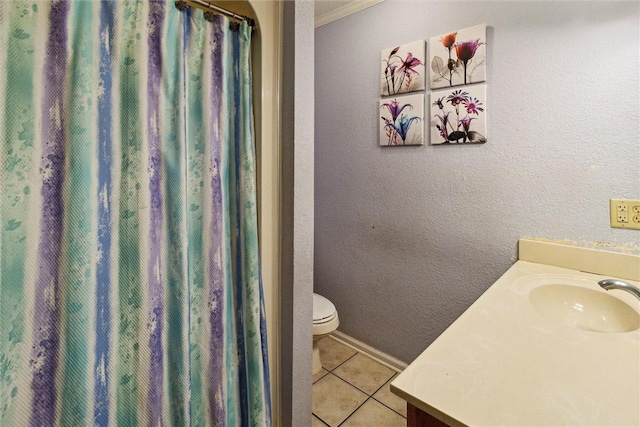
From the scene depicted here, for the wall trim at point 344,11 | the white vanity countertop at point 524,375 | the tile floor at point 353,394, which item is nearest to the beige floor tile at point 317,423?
the tile floor at point 353,394

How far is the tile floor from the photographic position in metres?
1.68

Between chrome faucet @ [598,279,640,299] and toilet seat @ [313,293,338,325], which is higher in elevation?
chrome faucet @ [598,279,640,299]

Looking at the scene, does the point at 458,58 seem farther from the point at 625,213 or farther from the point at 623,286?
the point at 623,286

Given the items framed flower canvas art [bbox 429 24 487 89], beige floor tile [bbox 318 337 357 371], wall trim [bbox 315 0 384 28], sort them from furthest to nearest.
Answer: beige floor tile [bbox 318 337 357 371]
wall trim [bbox 315 0 384 28]
framed flower canvas art [bbox 429 24 487 89]

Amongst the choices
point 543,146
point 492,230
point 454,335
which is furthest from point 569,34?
point 454,335

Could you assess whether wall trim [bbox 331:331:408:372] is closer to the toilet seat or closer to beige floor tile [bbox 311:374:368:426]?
beige floor tile [bbox 311:374:368:426]

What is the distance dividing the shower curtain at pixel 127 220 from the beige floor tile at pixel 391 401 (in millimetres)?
905

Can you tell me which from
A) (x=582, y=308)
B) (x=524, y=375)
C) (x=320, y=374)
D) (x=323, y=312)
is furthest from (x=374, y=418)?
(x=524, y=375)

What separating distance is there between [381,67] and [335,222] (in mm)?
1087

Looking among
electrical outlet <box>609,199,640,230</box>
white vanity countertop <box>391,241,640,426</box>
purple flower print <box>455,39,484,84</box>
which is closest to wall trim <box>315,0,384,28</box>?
purple flower print <box>455,39,484,84</box>

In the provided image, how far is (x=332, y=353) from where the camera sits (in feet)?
7.43

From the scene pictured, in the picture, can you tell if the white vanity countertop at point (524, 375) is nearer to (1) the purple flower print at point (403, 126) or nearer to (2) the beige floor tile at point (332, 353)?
(1) the purple flower print at point (403, 126)

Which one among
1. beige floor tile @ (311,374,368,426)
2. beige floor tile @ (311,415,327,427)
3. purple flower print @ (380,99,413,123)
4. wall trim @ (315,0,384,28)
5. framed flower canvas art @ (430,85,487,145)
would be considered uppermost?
wall trim @ (315,0,384,28)

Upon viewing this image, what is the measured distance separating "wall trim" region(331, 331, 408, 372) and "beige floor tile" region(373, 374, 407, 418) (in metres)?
0.20
